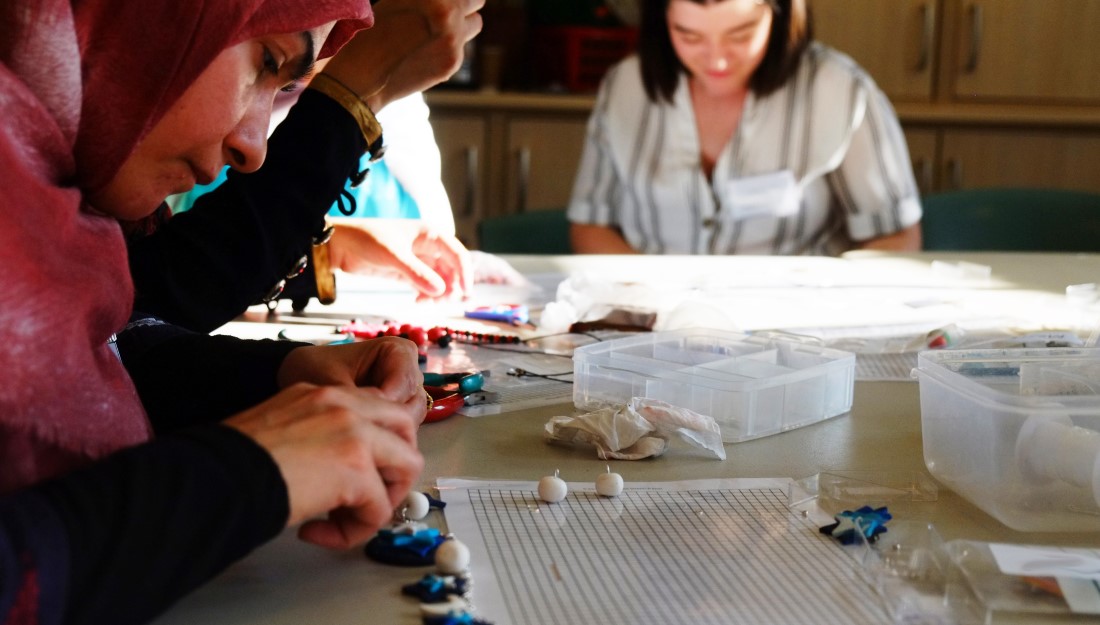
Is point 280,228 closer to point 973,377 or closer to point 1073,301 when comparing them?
point 973,377

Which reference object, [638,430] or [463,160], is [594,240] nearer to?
[463,160]

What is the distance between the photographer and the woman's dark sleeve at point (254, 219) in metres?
1.25

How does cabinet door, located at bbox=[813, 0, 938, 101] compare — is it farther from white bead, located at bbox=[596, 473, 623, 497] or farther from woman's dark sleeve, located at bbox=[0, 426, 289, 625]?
woman's dark sleeve, located at bbox=[0, 426, 289, 625]

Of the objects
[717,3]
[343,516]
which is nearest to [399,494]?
[343,516]

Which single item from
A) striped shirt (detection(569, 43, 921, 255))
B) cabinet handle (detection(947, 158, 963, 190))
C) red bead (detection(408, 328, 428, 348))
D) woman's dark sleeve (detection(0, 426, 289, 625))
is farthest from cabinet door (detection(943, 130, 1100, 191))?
woman's dark sleeve (detection(0, 426, 289, 625))

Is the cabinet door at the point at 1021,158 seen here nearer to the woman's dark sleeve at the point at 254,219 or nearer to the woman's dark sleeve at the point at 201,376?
the woman's dark sleeve at the point at 254,219

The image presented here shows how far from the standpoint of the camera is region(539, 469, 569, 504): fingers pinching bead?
852 millimetres

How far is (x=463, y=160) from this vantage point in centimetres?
368

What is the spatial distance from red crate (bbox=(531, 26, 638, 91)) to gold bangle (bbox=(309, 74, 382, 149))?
2480 mm

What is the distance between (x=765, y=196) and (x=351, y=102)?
164 cm

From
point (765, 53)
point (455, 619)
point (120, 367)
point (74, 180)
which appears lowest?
point (455, 619)

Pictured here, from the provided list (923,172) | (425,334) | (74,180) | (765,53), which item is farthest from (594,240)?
(74,180)

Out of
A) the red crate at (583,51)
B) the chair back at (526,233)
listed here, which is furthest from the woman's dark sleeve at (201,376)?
the red crate at (583,51)

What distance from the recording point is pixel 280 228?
1.27m
